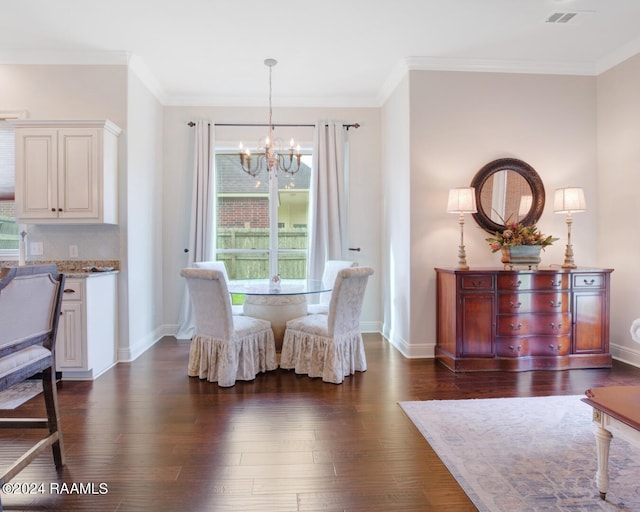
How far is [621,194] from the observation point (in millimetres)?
3922

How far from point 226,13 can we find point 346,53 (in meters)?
1.24

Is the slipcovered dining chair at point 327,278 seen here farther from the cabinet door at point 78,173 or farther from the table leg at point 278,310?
the cabinet door at point 78,173

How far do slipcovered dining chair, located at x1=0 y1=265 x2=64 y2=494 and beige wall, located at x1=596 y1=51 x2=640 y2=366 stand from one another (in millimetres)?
4726

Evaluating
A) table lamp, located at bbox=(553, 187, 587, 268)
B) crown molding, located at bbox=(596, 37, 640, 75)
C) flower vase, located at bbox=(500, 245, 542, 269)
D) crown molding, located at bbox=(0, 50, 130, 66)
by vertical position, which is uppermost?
crown molding, located at bbox=(596, 37, 640, 75)

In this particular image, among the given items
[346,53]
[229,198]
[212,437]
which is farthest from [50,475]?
[346,53]

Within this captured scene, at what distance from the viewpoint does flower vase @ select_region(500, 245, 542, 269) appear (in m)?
3.70

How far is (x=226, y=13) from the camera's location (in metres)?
3.19

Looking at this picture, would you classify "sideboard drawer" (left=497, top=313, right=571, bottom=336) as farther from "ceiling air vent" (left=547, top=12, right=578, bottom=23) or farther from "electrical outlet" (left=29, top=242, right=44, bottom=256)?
"electrical outlet" (left=29, top=242, right=44, bottom=256)

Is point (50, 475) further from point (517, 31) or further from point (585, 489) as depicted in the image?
point (517, 31)

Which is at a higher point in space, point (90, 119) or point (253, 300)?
point (90, 119)

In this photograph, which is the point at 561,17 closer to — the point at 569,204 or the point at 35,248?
the point at 569,204

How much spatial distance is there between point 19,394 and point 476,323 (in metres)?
3.83

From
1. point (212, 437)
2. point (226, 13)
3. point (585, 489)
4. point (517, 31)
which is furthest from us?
point (517, 31)

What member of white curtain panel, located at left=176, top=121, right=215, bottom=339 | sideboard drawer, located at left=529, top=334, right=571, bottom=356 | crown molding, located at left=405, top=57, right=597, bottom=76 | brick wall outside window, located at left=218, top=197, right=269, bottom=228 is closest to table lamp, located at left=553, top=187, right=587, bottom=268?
sideboard drawer, located at left=529, top=334, right=571, bottom=356
